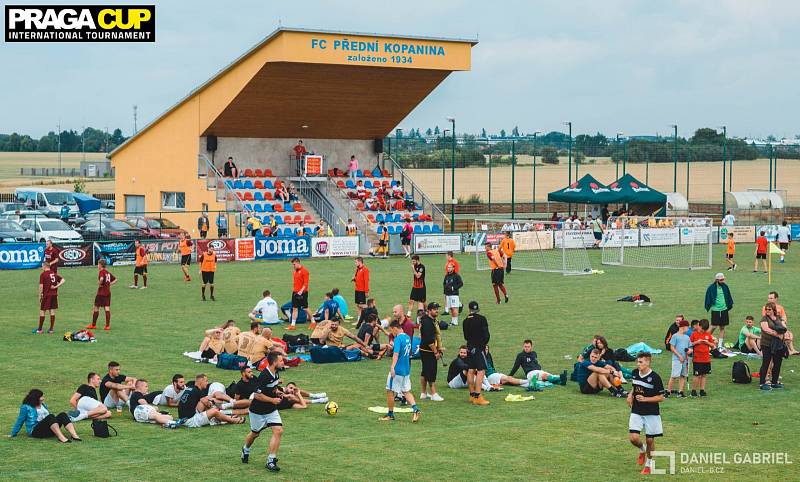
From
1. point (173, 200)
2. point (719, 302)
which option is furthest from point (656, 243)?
point (719, 302)

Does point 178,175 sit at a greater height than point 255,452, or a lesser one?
greater

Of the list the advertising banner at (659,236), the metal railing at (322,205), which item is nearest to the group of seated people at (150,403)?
the metal railing at (322,205)

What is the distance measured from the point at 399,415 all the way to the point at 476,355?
1.91 m

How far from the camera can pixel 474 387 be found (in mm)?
19062

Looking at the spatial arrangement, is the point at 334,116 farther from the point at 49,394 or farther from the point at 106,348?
the point at 49,394

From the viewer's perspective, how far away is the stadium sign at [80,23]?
40.5 metres

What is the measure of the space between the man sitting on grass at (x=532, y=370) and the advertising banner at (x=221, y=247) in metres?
26.6

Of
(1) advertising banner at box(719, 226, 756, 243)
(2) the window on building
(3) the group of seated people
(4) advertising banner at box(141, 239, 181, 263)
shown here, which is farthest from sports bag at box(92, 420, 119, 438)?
(1) advertising banner at box(719, 226, 756, 243)

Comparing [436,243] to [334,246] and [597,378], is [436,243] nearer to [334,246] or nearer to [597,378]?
[334,246]

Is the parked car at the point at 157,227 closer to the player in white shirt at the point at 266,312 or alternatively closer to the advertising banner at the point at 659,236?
the player in white shirt at the point at 266,312

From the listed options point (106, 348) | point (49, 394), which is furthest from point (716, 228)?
point (49, 394)

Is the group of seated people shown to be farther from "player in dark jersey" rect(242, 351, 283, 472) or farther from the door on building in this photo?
the door on building

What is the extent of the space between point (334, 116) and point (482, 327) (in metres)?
39.1

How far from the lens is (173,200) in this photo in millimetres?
58312
